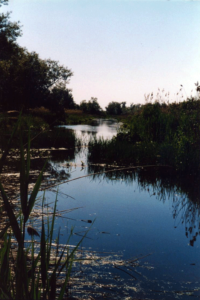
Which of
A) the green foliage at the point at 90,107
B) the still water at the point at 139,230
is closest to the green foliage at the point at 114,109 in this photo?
the green foliage at the point at 90,107

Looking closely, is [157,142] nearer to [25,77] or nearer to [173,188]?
[173,188]

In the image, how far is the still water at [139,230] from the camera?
2.80 meters

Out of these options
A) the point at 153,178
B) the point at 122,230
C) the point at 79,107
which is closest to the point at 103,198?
the point at 122,230

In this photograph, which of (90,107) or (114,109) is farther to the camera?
(114,109)

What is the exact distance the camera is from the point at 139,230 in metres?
4.16

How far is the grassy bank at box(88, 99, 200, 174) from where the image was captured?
7.62 meters

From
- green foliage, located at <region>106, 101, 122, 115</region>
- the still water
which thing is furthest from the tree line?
green foliage, located at <region>106, 101, 122, 115</region>

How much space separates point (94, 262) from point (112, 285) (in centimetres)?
44

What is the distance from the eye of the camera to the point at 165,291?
2.69m

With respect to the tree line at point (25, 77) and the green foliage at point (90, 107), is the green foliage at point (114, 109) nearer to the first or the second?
the green foliage at point (90, 107)

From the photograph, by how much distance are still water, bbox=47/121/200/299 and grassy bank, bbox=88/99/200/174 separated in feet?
2.32

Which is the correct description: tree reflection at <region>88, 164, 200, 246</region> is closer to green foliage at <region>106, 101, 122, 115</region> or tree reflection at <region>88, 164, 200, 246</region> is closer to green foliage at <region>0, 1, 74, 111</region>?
green foliage at <region>0, 1, 74, 111</region>

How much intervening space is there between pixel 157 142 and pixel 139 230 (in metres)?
6.43

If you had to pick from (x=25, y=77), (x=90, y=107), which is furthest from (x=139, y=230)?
(x=90, y=107)
